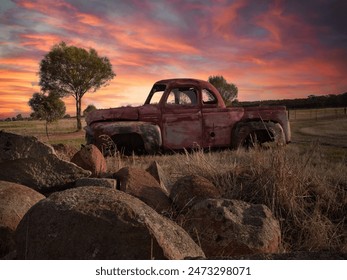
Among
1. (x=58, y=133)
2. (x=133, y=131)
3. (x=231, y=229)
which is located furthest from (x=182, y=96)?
(x=58, y=133)

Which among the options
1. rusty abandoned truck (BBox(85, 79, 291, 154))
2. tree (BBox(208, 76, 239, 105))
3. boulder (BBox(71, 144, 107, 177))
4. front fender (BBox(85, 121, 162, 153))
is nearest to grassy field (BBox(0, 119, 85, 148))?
front fender (BBox(85, 121, 162, 153))

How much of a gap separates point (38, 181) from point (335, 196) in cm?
375

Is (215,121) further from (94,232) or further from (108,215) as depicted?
(94,232)

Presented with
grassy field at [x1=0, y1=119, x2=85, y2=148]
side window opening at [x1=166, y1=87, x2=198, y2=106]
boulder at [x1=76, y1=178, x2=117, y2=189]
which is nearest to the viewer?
boulder at [x1=76, y1=178, x2=117, y2=189]

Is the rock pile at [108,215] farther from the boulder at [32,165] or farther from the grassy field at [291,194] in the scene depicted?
the grassy field at [291,194]

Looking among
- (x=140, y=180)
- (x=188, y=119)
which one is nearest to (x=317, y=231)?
(x=140, y=180)

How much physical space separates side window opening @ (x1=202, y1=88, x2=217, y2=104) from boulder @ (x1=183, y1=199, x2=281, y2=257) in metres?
4.45

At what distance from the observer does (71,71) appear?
37156mm

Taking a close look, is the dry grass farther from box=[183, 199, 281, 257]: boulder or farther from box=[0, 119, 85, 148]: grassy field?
box=[0, 119, 85, 148]: grassy field

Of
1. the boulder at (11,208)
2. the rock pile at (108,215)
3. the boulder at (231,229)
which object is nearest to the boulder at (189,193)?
the rock pile at (108,215)

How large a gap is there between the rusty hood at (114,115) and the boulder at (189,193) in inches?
128

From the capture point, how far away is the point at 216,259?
2100mm

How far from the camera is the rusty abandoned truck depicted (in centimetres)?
711

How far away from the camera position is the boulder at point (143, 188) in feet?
13.6
